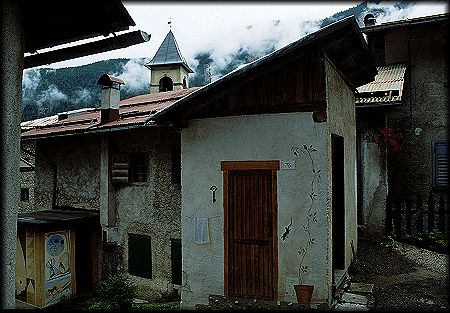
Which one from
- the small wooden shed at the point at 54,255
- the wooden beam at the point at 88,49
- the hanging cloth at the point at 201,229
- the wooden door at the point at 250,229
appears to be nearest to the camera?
the wooden beam at the point at 88,49

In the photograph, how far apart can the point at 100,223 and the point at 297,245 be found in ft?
21.3

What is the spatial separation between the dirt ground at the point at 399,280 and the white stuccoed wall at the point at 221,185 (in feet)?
4.78

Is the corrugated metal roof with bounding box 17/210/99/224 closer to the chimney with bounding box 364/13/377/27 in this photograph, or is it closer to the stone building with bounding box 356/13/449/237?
the stone building with bounding box 356/13/449/237

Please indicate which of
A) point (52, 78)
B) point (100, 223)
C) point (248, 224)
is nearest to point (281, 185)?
point (248, 224)

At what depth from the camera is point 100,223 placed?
36.1 ft

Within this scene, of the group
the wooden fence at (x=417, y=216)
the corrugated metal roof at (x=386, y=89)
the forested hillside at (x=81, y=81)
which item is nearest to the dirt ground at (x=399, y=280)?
the wooden fence at (x=417, y=216)

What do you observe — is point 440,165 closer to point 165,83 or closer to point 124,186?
point 124,186

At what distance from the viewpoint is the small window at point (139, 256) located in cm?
1023

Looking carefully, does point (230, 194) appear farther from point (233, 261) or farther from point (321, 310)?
point (321, 310)

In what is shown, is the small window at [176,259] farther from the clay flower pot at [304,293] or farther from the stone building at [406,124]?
the stone building at [406,124]

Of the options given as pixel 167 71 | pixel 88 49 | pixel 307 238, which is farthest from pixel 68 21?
pixel 167 71

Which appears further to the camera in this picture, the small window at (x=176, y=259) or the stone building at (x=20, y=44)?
the small window at (x=176, y=259)

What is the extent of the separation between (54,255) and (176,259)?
141 inches

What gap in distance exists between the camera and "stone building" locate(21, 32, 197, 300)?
986 cm
